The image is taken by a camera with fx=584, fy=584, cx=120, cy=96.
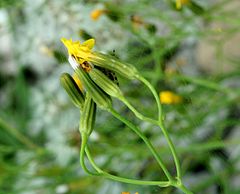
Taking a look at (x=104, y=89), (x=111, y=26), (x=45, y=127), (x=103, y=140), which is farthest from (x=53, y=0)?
(x=104, y=89)

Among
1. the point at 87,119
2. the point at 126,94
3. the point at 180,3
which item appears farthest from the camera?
the point at 126,94

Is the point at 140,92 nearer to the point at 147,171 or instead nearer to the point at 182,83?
the point at 182,83

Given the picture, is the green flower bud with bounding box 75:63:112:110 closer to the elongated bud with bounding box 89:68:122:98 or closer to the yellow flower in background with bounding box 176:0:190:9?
the elongated bud with bounding box 89:68:122:98

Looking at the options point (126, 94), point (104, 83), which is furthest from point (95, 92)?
point (126, 94)

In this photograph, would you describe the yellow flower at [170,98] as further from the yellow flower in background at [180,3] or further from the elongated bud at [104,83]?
the elongated bud at [104,83]

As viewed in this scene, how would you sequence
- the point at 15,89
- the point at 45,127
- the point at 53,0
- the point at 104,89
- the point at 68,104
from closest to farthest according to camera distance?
1. the point at 104,89
2. the point at 53,0
3. the point at 68,104
4. the point at 45,127
5. the point at 15,89

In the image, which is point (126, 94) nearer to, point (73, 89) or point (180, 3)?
point (180, 3)
